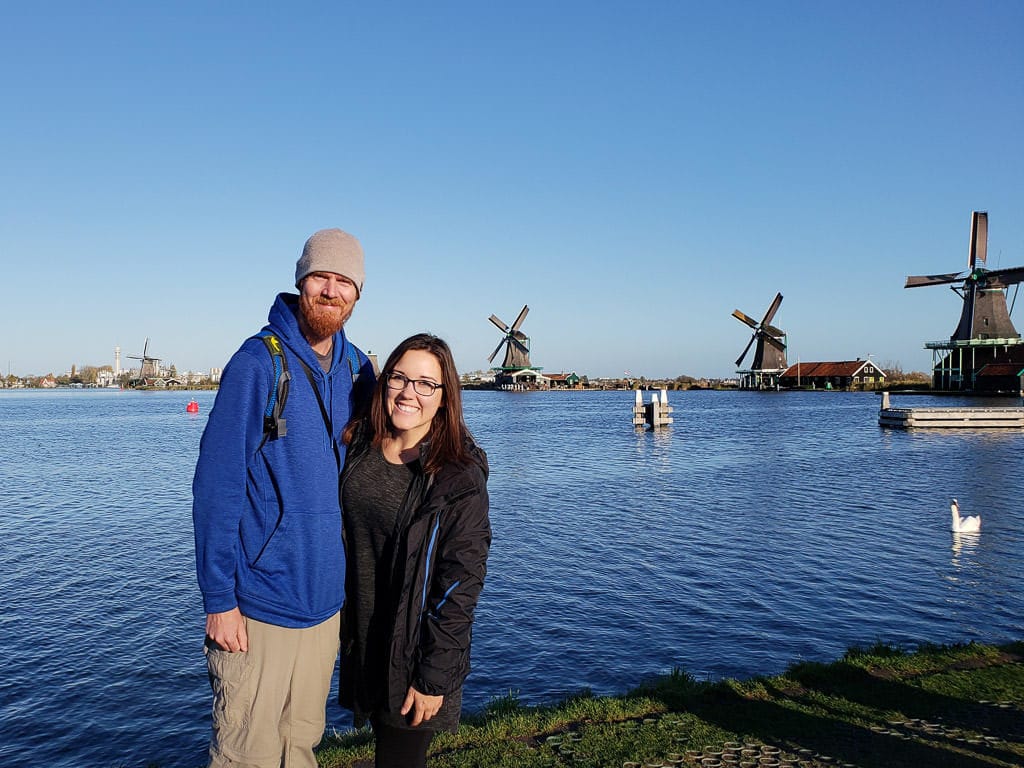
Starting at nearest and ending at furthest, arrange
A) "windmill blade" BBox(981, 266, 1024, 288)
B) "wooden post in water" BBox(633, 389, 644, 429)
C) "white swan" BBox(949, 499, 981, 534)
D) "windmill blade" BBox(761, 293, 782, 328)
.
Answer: "white swan" BBox(949, 499, 981, 534)
"wooden post in water" BBox(633, 389, 644, 429)
"windmill blade" BBox(981, 266, 1024, 288)
"windmill blade" BBox(761, 293, 782, 328)

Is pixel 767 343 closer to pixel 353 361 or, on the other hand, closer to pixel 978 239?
pixel 978 239

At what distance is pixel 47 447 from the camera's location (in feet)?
121

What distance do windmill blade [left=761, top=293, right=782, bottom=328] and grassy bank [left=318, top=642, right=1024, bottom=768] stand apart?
86.3m

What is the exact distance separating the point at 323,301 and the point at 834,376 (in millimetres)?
101134

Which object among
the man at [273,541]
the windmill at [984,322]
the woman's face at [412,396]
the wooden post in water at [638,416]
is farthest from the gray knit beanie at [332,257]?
the windmill at [984,322]

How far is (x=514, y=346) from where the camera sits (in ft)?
354

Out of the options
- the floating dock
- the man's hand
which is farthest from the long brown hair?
the floating dock

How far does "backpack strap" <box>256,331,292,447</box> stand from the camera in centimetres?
274

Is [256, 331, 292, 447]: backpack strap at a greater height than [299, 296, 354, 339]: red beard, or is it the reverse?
[299, 296, 354, 339]: red beard

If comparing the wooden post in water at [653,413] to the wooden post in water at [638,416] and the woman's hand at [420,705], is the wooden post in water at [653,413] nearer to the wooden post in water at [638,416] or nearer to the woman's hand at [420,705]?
the wooden post in water at [638,416]

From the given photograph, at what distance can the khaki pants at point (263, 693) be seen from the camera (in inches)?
108

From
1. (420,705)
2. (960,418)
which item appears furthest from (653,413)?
(420,705)

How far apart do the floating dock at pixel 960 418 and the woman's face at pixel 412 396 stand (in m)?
43.0

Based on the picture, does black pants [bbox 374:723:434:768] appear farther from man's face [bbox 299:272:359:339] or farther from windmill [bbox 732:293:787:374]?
windmill [bbox 732:293:787:374]
